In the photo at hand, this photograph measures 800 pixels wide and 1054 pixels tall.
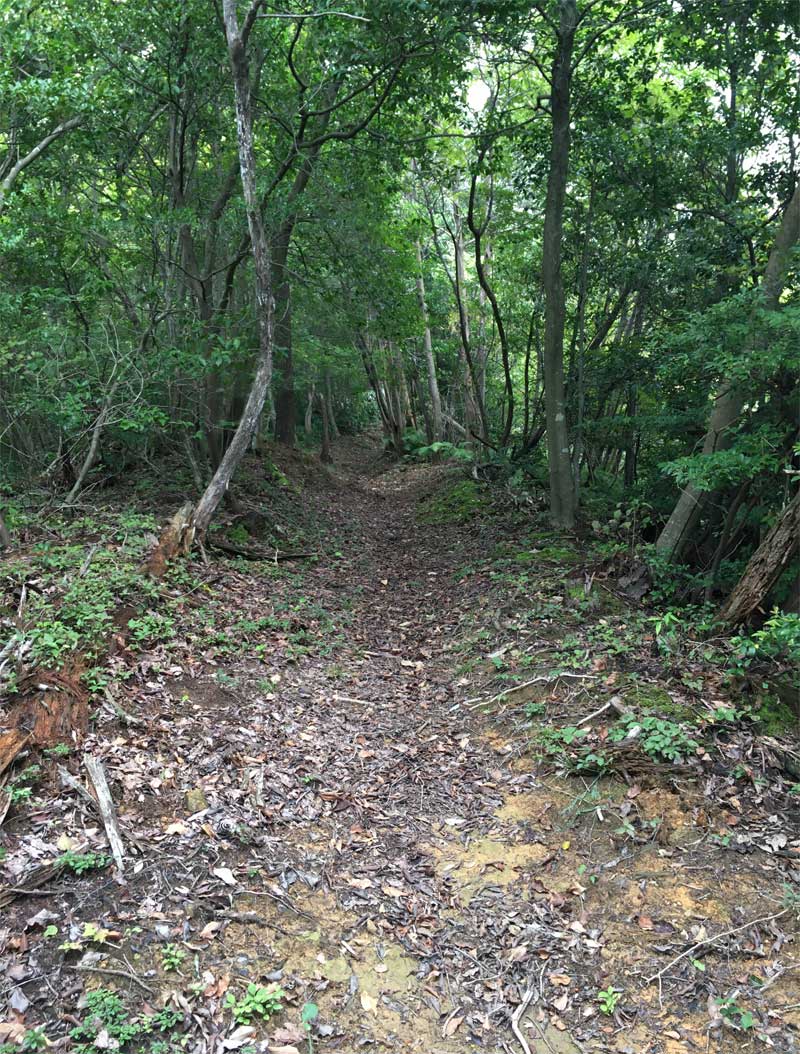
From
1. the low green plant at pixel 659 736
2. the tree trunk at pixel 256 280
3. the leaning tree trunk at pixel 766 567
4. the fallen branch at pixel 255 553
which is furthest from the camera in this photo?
the fallen branch at pixel 255 553

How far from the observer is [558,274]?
32.5ft

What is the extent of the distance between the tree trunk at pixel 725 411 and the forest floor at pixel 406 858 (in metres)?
1.88

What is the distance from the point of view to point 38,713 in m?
4.39

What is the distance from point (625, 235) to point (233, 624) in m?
9.00

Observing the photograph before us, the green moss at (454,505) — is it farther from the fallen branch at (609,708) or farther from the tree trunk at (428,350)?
the fallen branch at (609,708)

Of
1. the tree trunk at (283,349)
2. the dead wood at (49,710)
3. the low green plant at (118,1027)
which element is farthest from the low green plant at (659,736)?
the tree trunk at (283,349)

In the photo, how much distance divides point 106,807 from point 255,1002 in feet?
5.04

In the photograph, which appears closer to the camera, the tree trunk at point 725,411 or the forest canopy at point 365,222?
the tree trunk at point 725,411

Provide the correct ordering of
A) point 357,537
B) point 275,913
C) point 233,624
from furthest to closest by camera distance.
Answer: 1. point 357,537
2. point 233,624
3. point 275,913

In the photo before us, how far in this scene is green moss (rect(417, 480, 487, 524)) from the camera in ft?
44.2

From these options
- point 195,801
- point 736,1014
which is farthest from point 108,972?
point 736,1014

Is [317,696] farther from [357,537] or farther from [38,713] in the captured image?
[357,537]

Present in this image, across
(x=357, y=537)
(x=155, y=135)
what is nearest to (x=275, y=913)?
(x=357, y=537)

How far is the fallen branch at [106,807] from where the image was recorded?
370 cm
